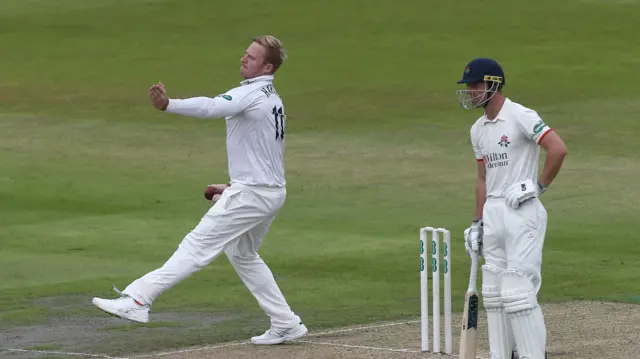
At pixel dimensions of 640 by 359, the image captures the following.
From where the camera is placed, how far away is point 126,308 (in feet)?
28.0

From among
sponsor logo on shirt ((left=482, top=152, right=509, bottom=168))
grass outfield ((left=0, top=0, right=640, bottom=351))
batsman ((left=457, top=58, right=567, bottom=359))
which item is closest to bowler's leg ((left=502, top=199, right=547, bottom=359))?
batsman ((left=457, top=58, right=567, bottom=359))

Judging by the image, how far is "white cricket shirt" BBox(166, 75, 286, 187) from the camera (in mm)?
8914

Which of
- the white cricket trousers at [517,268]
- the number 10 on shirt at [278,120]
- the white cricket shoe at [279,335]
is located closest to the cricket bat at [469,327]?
the white cricket trousers at [517,268]

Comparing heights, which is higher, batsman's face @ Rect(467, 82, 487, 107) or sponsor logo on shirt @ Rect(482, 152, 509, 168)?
batsman's face @ Rect(467, 82, 487, 107)

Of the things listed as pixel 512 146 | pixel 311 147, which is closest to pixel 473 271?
pixel 512 146

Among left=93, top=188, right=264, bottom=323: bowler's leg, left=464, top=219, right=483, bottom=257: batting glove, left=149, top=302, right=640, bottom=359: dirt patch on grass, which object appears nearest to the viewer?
left=464, top=219, right=483, bottom=257: batting glove

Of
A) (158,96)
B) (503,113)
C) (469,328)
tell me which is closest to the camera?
(503,113)

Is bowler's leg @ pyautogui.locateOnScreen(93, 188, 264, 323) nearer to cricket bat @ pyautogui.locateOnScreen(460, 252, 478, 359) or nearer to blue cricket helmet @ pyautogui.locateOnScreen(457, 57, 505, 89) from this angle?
cricket bat @ pyautogui.locateOnScreen(460, 252, 478, 359)

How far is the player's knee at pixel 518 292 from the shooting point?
7.75m

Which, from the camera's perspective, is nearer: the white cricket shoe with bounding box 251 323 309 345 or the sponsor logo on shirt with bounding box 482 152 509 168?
the sponsor logo on shirt with bounding box 482 152 509 168

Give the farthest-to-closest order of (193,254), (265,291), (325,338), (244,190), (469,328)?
(325,338) → (265,291) → (244,190) → (193,254) → (469,328)

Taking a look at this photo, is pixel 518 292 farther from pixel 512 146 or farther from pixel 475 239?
pixel 512 146

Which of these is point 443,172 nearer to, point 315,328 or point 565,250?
point 565,250

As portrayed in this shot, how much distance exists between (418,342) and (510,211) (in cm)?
180
